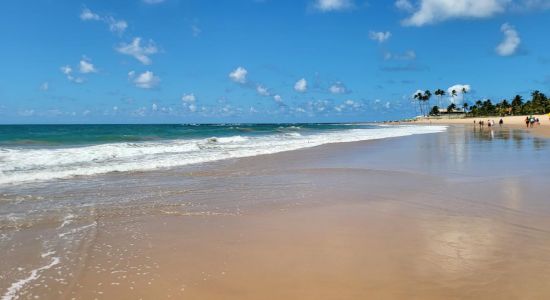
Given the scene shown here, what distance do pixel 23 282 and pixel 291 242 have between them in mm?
2903

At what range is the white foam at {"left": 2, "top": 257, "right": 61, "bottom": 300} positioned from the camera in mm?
3742

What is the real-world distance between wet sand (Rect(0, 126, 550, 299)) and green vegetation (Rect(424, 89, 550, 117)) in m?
109

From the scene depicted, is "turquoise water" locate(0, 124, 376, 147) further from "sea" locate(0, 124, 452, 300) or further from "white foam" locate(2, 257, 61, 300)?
"white foam" locate(2, 257, 61, 300)

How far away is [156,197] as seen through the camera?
8.55 m

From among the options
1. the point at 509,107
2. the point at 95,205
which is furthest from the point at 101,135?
the point at 509,107

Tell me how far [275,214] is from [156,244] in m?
2.23

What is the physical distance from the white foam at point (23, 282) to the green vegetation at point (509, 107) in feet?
374

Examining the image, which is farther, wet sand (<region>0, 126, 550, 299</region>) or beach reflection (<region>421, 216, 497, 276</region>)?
beach reflection (<region>421, 216, 497, 276</region>)

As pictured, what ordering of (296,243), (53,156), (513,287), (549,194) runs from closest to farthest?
(513,287) → (296,243) → (549,194) → (53,156)

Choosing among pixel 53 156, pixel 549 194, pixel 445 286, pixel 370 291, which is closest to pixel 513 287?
pixel 445 286

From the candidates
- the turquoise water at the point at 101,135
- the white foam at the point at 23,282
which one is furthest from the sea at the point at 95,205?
the turquoise water at the point at 101,135

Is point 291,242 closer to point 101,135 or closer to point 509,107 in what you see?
point 101,135

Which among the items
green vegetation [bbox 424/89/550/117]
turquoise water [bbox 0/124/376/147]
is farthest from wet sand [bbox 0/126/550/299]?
green vegetation [bbox 424/89/550/117]

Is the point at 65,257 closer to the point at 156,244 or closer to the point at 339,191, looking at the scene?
the point at 156,244
